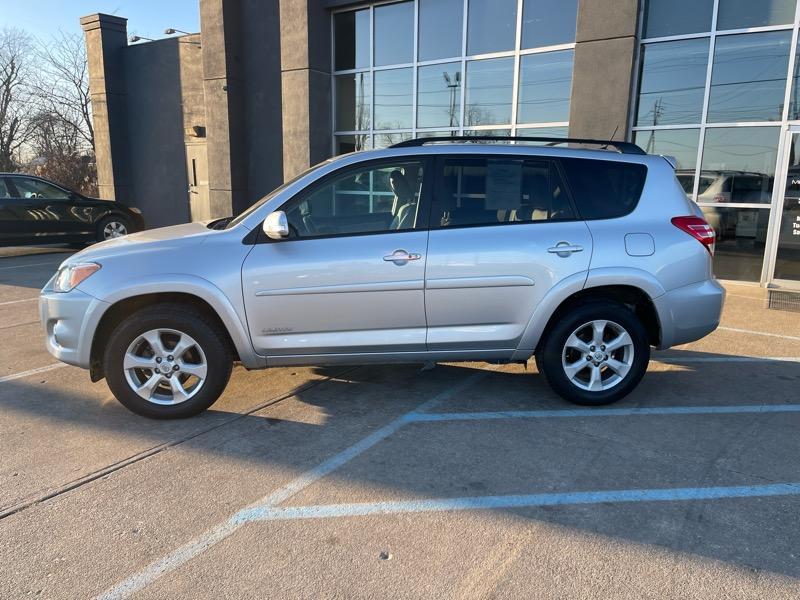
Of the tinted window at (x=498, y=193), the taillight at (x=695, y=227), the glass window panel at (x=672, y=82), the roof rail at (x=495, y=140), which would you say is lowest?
the taillight at (x=695, y=227)

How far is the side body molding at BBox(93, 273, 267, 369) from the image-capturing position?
3893mm

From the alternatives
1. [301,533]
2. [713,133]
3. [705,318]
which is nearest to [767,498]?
[705,318]

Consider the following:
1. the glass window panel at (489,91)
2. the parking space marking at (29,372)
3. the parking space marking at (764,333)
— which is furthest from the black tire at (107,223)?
the parking space marking at (764,333)

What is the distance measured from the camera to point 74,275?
4.00m

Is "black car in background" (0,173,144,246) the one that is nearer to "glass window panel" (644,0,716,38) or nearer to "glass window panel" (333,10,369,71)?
"glass window panel" (333,10,369,71)

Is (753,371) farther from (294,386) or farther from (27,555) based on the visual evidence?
(27,555)

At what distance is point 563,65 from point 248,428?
8837mm

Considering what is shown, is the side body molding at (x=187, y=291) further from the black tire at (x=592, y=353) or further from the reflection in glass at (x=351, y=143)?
the reflection in glass at (x=351, y=143)

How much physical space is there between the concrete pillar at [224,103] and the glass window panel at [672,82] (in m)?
8.74

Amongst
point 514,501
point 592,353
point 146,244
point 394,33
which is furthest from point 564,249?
point 394,33

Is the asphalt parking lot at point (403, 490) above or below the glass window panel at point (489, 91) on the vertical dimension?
below

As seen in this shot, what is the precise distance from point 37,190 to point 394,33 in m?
8.00

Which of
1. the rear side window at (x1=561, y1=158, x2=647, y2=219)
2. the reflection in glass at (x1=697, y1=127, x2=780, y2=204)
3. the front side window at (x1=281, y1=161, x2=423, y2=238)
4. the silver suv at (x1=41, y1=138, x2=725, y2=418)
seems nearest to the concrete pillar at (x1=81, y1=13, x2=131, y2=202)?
the silver suv at (x1=41, y1=138, x2=725, y2=418)

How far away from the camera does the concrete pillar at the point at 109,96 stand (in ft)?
52.6
